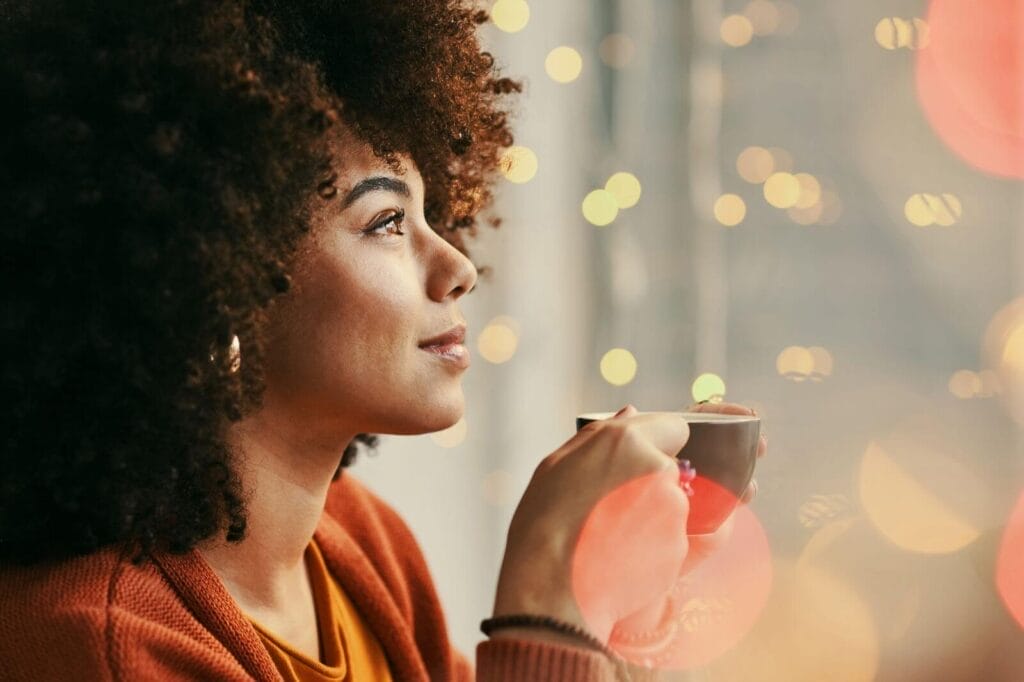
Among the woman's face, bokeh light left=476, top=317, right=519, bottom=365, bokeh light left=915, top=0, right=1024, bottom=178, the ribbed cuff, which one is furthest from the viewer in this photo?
bokeh light left=476, top=317, right=519, bottom=365

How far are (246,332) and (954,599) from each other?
1.00m

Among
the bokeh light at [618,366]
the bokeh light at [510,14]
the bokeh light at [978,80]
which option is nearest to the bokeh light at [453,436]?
the bokeh light at [618,366]

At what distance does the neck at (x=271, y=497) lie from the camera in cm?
93

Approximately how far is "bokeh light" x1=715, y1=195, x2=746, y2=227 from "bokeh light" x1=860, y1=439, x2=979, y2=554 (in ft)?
1.27

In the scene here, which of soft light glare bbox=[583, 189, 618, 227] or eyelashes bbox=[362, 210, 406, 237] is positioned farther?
soft light glare bbox=[583, 189, 618, 227]

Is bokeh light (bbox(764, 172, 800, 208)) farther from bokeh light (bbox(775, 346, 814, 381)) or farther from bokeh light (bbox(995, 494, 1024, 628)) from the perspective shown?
bokeh light (bbox(995, 494, 1024, 628))

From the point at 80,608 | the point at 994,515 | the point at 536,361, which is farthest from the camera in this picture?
the point at 536,361

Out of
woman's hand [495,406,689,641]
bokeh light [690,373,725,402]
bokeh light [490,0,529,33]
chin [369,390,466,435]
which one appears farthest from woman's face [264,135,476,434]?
bokeh light [490,0,529,33]

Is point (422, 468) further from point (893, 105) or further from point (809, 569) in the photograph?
point (893, 105)

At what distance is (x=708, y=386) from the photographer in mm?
1500

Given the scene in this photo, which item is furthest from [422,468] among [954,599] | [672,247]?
[954,599]

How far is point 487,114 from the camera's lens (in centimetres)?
115

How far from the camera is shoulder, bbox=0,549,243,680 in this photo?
29.4 inches

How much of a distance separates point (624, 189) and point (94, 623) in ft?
3.51
